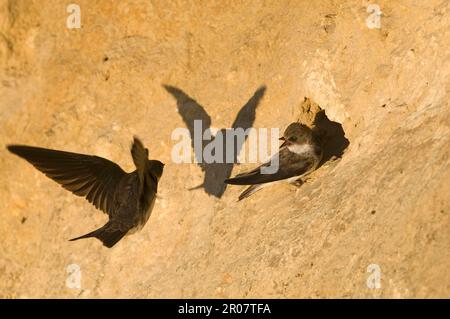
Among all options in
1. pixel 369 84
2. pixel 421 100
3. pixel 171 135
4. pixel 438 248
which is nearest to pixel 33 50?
pixel 171 135

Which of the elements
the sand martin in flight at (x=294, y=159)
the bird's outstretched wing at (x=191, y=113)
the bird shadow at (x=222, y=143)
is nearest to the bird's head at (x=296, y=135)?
the sand martin in flight at (x=294, y=159)

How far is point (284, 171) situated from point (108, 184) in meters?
1.30

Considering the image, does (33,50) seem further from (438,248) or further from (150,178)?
(438,248)

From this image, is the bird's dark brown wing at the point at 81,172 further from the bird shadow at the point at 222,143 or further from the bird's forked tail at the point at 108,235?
the bird shadow at the point at 222,143

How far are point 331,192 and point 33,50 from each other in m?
3.46

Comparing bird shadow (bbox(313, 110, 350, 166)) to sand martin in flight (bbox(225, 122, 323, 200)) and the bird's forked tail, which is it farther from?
the bird's forked tail

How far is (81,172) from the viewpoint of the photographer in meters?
5.97

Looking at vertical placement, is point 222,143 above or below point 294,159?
above

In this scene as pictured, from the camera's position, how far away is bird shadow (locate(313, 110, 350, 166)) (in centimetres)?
619

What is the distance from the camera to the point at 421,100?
526 cm

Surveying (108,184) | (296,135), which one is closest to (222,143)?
(296,135)

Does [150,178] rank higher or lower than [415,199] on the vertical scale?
higher

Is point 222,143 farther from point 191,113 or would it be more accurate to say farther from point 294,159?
point 294,159

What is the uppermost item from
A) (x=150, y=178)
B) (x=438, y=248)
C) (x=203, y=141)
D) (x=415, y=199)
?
(x=203, y=141)
